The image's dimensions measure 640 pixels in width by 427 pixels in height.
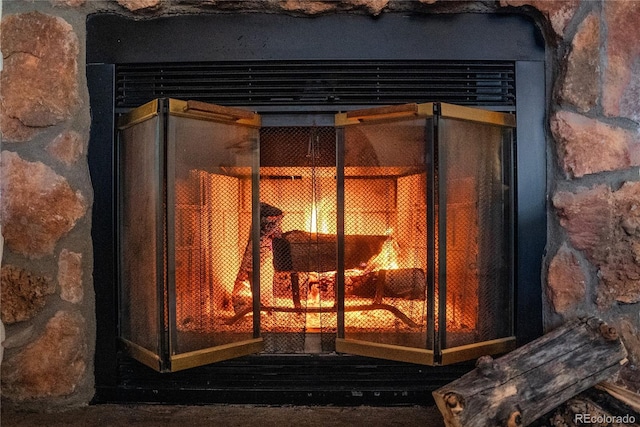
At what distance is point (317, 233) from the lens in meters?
1.29

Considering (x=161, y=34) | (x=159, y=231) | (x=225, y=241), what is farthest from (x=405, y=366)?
(x=161, y=34)

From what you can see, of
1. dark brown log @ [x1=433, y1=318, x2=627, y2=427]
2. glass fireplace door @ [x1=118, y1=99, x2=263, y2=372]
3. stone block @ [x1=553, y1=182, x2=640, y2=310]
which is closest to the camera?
dark brown log @ [x1=433, y1=318, x2=627, y2=427]

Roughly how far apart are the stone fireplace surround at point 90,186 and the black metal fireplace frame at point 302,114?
1.2 inches

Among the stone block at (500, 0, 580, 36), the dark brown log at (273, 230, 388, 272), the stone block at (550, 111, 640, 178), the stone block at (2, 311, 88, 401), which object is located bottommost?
the stone block at (2, 311, 88, 401)

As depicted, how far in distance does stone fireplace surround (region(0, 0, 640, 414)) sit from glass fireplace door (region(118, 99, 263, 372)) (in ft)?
0.51

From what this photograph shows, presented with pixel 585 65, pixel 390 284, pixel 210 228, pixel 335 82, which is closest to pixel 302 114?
pixel 335 82

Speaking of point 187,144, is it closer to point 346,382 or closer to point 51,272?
point 51,272

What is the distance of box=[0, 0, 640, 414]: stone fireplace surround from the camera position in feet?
4.10

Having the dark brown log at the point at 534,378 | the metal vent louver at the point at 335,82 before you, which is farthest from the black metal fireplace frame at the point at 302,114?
the dark brown log at the point at 534,378

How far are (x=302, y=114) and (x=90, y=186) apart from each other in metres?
0.57

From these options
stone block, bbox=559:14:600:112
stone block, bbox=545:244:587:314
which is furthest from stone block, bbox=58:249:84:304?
stone block, bbox=559:14:600:112

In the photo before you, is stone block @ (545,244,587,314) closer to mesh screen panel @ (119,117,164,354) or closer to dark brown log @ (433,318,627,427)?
dark brown log @ (433,318,627,427)

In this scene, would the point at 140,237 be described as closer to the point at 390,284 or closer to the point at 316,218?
the point at 316,218

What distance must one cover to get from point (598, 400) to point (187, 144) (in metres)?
1.07
